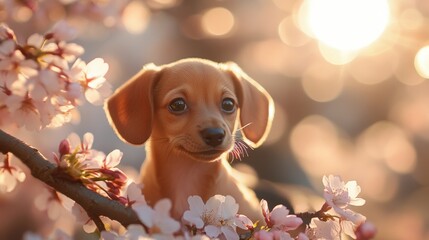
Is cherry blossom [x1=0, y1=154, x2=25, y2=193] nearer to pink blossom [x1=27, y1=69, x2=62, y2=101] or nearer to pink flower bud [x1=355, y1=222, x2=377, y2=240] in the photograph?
pink blossom [x1=27, y1=69, x2=62, y2=101]

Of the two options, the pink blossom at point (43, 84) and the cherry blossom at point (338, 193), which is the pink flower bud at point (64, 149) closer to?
the pink blossom at point (43, 84)

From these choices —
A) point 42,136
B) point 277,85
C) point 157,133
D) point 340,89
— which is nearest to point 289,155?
point 277,85

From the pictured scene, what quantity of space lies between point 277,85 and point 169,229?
818 centimetres

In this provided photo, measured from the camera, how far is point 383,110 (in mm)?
9875

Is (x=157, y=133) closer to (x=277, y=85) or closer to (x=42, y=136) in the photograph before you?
(x=42, y=136)

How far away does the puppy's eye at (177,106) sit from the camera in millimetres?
2867

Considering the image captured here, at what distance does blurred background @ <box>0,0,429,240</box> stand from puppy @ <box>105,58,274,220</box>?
478 cm

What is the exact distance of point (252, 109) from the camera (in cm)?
304

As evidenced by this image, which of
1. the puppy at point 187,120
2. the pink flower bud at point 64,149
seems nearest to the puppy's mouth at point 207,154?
the puppy at point 187,120

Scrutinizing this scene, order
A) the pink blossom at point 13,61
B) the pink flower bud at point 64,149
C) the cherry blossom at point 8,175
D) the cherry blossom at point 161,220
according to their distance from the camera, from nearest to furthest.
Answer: the cherry blossom at point 161,220, the pink blossom at point 13,61, the pink flower bud at point 64,149, the cherry blossom at point 8,175

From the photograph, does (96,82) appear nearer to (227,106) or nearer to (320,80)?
(227,106)

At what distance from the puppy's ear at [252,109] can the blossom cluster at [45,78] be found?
0.97m

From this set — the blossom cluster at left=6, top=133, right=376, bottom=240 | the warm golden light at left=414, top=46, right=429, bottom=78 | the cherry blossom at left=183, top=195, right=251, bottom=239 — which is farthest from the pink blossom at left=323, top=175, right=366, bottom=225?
the warm golden light at left=414, top=46, right=429, bottom=78

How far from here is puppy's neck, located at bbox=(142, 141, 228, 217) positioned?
302 centimetres
